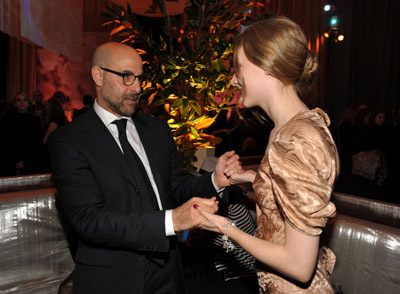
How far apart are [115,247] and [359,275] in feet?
4.05

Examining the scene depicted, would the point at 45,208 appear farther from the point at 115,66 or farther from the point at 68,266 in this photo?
the point at 115,66

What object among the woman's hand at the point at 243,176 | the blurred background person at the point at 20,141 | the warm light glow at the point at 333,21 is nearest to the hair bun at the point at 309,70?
the woman's hand at the point at 243,176

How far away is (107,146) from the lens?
166 centimetres

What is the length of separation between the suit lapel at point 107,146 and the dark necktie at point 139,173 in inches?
1.1

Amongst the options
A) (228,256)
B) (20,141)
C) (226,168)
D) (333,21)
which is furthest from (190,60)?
(333,21)

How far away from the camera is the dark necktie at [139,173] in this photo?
1.65 m

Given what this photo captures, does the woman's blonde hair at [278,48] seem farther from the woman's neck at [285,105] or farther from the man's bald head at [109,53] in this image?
the man's bald head at [109,53]

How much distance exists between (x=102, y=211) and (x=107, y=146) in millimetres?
308

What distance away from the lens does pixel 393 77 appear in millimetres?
9852

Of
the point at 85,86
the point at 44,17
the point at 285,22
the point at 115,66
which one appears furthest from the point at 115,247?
the point at 85,86

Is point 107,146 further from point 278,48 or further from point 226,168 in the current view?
point 278,48

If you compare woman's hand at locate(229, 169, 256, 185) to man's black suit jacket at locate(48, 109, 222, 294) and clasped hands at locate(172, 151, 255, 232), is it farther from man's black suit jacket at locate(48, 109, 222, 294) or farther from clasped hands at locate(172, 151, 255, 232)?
man's black suit jacket at locate(48, 109, 222, 294)

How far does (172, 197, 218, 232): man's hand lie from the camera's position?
1.35 meters

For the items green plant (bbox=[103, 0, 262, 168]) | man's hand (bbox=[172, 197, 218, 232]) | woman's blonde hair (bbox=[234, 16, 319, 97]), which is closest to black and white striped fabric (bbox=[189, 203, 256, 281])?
green plant (bbox=[103, 0, 262, 168])
